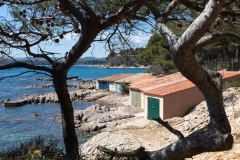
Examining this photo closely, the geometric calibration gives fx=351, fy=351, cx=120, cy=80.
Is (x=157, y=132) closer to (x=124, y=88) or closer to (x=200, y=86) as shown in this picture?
(x=200, y=86)

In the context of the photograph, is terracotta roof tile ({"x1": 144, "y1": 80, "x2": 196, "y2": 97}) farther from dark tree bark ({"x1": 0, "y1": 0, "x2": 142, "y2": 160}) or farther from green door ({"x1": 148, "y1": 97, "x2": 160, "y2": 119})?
dark tree bark ({"x1": 0, "y1": 0, "x2": 142, "y2": 160})

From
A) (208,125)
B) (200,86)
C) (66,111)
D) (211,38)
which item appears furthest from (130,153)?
(66,111)

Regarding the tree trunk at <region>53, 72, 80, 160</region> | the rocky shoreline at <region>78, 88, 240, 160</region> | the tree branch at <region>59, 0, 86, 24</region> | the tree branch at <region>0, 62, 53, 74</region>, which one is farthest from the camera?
the rocky shoreline at <region>78, 88, 240, 160</region>

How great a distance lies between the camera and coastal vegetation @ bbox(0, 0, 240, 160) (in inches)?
102

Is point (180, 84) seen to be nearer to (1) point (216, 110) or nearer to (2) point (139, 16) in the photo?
(2) point (139, 16)

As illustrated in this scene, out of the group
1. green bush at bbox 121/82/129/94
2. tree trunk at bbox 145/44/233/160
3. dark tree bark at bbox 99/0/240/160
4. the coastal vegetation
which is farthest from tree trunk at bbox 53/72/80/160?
green bush at bbox 121/82/129/94

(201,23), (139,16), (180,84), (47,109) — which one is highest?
(139,16)

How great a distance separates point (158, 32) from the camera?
4234mm

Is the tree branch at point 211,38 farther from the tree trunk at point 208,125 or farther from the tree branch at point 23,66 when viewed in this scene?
the tree branch at point 23,66

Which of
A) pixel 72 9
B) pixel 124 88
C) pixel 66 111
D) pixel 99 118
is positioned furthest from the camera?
pixel 124 88

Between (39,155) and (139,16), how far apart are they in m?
2.16

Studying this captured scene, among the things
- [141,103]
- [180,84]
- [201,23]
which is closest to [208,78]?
[201,23]

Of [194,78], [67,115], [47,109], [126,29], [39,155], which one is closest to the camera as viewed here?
[194,78]

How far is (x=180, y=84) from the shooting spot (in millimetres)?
20688
